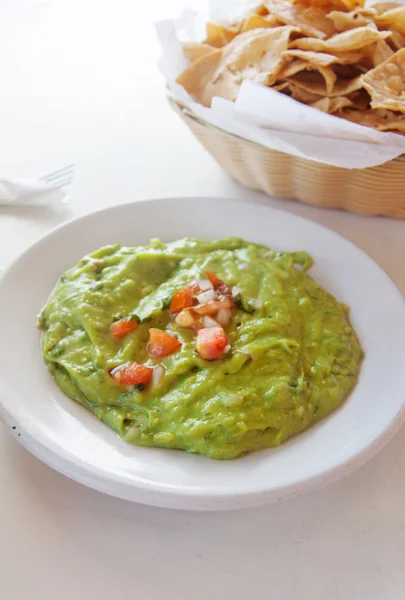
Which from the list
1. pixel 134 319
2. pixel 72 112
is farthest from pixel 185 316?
pixel 72 112

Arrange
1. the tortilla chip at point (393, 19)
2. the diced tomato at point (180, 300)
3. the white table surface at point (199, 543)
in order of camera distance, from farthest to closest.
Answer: the tortilla chip at point (393, 19) → the diced tomato at point (180, 300) → the white table surface at point (199, 543)

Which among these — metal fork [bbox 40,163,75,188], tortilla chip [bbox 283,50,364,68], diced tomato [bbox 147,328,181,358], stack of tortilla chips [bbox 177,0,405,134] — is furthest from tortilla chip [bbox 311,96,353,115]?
metal fork [bbox 40,163,75,188]

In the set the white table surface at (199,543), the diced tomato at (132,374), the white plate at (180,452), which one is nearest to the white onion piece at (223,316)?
the diced tomato at (132,374)

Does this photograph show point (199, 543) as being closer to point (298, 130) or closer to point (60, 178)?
point (298, 130)

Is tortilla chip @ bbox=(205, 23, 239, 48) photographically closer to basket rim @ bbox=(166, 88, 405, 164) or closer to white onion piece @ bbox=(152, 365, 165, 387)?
basket rim @ bbox=(166, 88, 405, 164)

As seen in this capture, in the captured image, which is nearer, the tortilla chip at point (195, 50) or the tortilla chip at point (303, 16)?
the tortilla chip at point (303, 16)

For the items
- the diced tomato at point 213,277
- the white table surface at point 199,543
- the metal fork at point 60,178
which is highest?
the metal fork at point 60,178

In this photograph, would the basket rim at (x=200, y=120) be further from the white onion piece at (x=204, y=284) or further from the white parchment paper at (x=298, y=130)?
the white onion piece at (x=204, y=284)
